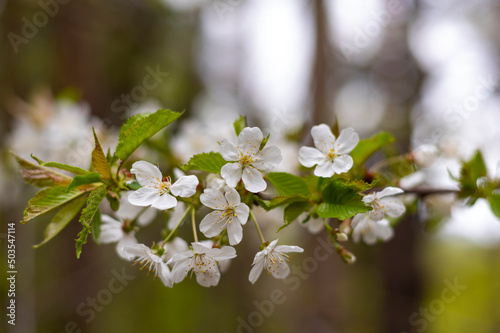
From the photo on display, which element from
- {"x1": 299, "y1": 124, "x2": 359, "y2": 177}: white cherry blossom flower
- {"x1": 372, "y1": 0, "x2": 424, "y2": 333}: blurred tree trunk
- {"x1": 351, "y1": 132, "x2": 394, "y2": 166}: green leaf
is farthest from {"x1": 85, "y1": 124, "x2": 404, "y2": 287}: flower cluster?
{"x1": 372, "y1": 0, "x2": 424, "y2": 333}: blurred tree trunk

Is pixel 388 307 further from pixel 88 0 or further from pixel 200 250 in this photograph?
pixel 88 0

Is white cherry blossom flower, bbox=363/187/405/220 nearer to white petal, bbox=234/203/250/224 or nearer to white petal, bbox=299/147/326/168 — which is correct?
white petal, bbox=299/147/326/168

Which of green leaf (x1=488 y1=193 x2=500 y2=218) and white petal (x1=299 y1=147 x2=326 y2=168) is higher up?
white petal (x1=299 y1=147 x2=326 y2=168)

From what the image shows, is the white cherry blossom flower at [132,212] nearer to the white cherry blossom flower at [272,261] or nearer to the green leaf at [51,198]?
the green leaf at [51,198]

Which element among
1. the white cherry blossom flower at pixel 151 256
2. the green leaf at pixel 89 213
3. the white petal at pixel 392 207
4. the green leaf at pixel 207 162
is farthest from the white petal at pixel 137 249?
the white petal at pixel 392 207

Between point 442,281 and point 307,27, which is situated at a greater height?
point 307,27

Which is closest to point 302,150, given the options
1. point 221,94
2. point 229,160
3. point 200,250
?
point 229,160

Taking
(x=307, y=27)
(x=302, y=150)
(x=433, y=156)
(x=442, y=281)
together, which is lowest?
(x=442, y=281)
